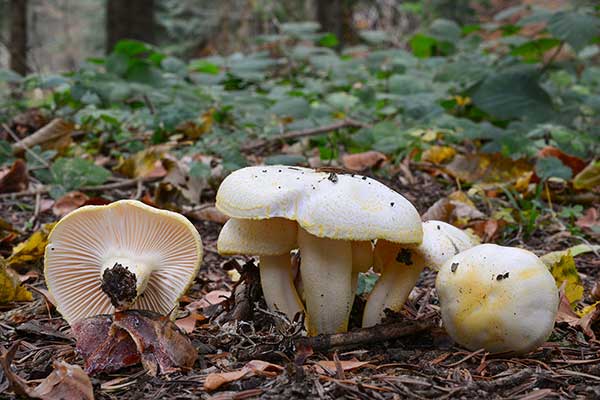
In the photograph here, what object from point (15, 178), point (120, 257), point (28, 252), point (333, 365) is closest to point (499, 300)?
point (333, 365)

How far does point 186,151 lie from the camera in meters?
4.61

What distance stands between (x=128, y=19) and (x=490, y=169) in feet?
19.9

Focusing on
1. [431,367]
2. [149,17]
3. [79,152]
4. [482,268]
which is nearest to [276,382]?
[431,367]

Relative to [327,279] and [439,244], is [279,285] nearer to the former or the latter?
[327,279]

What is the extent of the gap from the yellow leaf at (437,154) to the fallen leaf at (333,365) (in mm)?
3232

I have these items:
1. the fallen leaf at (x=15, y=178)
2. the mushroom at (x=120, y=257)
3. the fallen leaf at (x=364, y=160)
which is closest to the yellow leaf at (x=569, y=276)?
the mushroom at (x=120, y=257)

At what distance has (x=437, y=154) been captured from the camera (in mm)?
4941

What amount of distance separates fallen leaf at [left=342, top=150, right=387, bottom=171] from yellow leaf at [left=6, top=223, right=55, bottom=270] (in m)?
2.25

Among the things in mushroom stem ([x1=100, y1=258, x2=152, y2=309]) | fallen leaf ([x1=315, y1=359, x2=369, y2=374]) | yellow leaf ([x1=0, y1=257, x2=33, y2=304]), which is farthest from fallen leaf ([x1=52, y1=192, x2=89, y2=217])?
fallen leaf ([x1=315, y1=359, x2=369, y2=374])

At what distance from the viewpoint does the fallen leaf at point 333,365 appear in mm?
1833

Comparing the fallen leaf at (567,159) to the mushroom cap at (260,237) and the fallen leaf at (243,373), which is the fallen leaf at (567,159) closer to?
the mushroom cap at (260,237)

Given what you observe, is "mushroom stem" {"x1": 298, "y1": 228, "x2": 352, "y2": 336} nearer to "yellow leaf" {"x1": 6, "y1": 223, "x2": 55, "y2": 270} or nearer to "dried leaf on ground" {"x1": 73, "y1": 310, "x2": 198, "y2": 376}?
"dried leaf on ground" {"x1": 73, "y1": 310, "x2": 198, "y2": 376}

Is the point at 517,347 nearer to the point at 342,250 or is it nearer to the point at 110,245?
the point at 342,250

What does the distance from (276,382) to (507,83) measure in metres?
3.89
